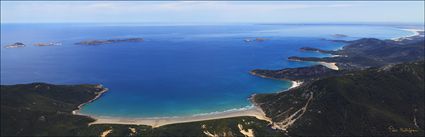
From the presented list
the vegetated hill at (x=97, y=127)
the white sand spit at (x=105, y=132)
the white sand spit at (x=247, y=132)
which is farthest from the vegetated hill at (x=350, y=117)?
the white sand spit at (x=105, y=132)

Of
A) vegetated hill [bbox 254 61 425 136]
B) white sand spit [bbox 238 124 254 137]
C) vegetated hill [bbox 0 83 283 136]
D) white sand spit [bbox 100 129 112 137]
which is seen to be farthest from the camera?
vegetated hill [bbox 254 61 425 136]

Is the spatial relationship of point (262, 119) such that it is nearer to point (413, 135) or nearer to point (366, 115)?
point (366, 115)

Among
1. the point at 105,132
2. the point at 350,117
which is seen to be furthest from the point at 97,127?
Answer: the point at 350,117

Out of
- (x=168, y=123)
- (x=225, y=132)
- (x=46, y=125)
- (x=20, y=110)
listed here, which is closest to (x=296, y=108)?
(x=225, y=132)

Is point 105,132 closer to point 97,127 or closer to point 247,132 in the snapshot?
point 97,127

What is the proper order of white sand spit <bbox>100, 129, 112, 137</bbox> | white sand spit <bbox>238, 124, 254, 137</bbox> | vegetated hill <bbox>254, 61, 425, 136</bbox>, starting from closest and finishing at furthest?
white sand spit <bbox>100, 129, 112, 137</bbox> < white sand spit <bbox>238, 124, 254, 137</bbox> < vegetated hill <bbox>254, 61, 425, 136</bbox>

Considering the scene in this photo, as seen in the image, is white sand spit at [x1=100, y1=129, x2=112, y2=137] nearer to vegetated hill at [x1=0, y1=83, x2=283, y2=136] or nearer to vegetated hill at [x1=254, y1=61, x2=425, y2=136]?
vegetated hill at [x1=0, y1=83, x2=283, y2=136]

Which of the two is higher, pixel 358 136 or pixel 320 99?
pixel 320 99

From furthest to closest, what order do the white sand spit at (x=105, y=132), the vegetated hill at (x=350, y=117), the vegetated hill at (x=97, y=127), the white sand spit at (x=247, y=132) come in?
1. the vegetated hill at (x=350, y=117)
2. the vegetated hill at (x=97, y=127)
3. the white sand spit at (x=247, y=132)
4. the white sand spit at (x=105, y=132)

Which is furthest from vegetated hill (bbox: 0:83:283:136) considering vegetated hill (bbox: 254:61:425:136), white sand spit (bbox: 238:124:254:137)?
vegetated hill (bbox: 254:61:425:136)

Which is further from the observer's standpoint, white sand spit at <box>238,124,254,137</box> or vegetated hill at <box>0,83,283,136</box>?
vegetated hill at <box>0,83,283,136</box>

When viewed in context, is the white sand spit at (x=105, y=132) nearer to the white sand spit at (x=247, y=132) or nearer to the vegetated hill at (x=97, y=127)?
the vegetated hill at (x=97, y=127)
